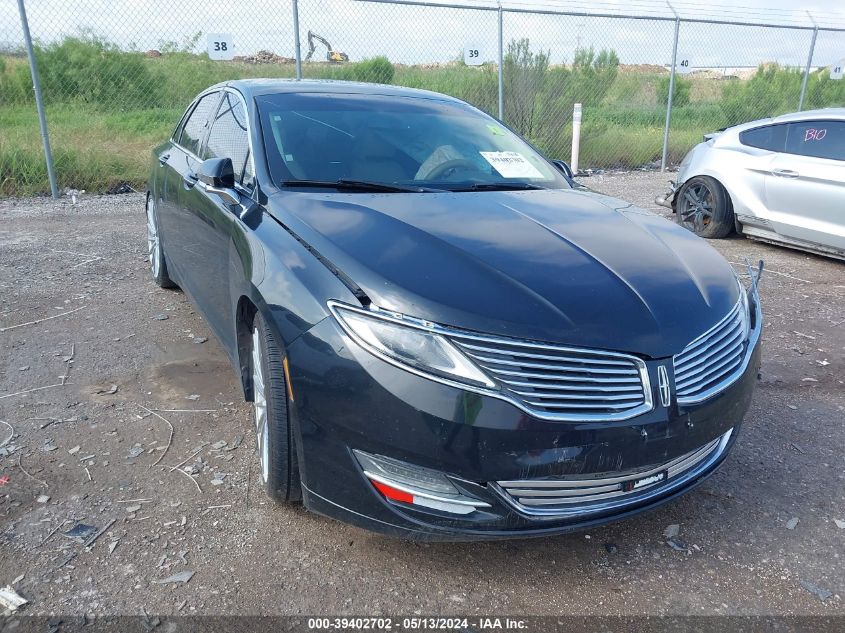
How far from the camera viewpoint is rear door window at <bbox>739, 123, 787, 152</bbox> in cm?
686

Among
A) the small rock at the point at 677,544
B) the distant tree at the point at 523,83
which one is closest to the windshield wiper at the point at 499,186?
the small rock at the point at 677,544

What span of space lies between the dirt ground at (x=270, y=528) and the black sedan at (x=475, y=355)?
24cm

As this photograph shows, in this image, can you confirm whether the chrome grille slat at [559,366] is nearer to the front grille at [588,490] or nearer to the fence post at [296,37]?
the front grille at [588,490]

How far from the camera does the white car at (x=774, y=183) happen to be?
6.25m

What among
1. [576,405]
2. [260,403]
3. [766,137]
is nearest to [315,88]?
[260,403]

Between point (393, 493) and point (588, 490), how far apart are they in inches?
23.8

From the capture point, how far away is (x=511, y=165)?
365cm

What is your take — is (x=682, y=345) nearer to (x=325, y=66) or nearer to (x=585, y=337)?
(x=585, y=337)

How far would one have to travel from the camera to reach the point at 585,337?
2.09 m

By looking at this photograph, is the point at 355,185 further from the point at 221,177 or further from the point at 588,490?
the point at 588,490

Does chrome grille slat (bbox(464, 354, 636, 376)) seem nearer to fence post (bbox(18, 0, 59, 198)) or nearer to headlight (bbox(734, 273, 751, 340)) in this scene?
headlight (bbox(734, 273, 751, 340))

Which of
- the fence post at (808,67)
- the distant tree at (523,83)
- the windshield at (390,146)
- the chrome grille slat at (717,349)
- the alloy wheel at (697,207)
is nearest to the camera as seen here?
the chrome grille slat at (717,349)

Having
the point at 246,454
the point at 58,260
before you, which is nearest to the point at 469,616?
the point at 246,454

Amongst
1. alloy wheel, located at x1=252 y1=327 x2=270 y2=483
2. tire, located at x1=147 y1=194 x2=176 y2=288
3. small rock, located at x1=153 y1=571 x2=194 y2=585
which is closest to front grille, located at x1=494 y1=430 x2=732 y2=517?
alloy wheel, located at x1=252 y1=327 x2=270 y2=483
